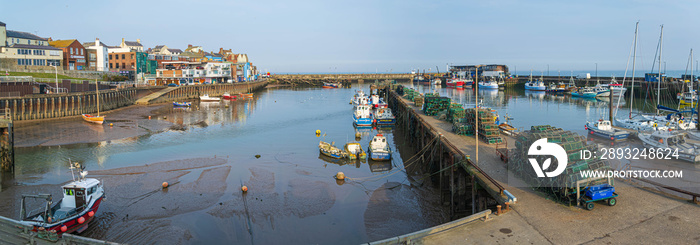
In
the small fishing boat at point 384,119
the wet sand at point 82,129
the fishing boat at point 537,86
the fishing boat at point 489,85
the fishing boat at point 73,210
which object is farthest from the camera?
the fishing boat at point 489,85

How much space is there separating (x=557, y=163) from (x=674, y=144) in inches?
576

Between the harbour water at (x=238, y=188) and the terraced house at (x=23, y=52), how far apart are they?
49.7 meters

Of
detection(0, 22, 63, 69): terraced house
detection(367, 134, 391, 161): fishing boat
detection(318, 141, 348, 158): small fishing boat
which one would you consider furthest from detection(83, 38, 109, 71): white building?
detection(367, 134, 391, 161): fishing boat

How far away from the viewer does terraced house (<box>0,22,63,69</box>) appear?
243ft

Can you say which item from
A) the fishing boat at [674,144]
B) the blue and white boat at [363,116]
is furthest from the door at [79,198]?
the blue and white boat at [363,116]

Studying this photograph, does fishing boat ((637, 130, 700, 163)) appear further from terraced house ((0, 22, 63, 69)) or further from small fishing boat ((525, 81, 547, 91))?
small fishing boat ((525, 81, 547, 91))

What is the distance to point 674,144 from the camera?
2622cm

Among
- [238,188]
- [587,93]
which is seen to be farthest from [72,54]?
[587,93]

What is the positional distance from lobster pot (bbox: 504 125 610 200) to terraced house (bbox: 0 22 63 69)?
85.4 metres

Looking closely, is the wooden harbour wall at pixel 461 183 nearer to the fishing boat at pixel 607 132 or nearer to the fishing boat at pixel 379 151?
the fishing boat at pixel 379 151

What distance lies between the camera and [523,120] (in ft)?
187

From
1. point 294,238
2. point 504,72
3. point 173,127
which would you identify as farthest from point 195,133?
point 504,72

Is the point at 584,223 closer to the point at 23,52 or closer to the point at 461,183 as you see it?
the point at 461,183

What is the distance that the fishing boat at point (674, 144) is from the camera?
77.6 ft
